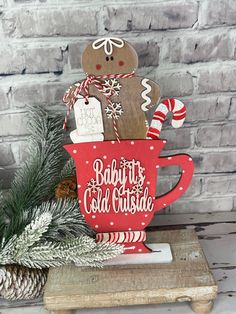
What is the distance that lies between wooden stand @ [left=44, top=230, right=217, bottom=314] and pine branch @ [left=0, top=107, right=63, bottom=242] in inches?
5.8

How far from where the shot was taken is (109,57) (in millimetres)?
698

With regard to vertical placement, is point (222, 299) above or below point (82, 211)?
below

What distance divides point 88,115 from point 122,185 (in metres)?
0.13

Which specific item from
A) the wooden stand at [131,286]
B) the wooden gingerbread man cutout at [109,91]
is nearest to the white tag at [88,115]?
the wooden gingerbread man cutout at [109,91]

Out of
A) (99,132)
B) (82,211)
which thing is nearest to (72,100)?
(99,132)

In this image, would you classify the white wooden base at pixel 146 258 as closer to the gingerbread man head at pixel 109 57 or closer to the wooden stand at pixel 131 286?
the wooden stand at pixel 131 286

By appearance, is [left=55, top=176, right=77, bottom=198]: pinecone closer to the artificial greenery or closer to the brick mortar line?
the artificial greenery

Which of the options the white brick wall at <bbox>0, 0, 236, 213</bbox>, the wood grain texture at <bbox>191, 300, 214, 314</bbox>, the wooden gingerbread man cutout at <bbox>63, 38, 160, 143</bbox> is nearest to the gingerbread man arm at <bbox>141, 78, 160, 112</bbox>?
the wooden gingerbread man cutout at <bbox>63, 38, 160, 143</bbox>

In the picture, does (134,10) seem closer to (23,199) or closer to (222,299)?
(23,199)

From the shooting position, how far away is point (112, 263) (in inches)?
29.0

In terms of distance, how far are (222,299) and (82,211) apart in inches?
10.4

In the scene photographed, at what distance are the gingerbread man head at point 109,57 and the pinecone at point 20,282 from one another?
33 cm

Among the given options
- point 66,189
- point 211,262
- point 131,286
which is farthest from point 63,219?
point 211,262

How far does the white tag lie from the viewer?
701mm
